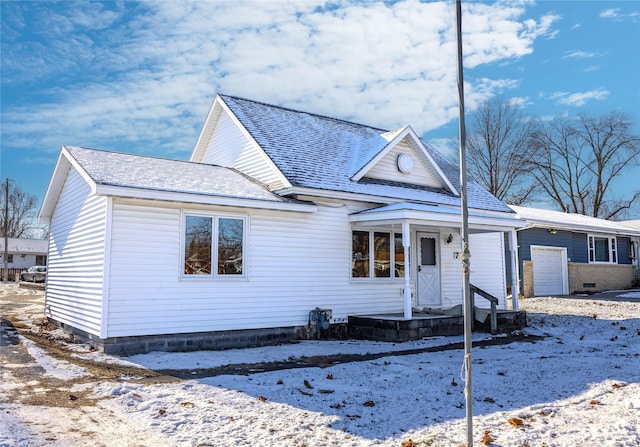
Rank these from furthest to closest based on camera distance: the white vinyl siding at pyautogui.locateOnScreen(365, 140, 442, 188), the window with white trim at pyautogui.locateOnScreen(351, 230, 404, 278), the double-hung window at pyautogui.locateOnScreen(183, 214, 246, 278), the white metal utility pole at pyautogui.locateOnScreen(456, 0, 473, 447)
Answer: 1. the white vinyl siding at pyautogui.locateOnScreen(365, 140, 442, 188)
2. the window with white trim at pyautogui.locateOnScreen(351, 230, 404, 278)
3. the double-hung window at pyautogui.locateOnScreen(183, 214, 246, 278)
4. the white metal utility pole at pyautogui.locateOnScreen(456, 0, 473, 447)

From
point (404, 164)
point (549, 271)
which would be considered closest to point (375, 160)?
point (404, 164)

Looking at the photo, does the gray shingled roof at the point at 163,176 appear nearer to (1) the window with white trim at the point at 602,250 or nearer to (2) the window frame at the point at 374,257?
(2) the window frame at the point at 374,257

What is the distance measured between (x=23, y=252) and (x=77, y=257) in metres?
56.0

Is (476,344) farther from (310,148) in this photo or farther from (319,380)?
(310,148)

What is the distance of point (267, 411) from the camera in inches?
239

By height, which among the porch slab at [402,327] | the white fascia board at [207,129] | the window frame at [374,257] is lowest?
the porch slab at [402,327]

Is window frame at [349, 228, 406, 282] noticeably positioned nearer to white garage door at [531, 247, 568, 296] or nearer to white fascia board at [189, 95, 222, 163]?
white fascia board at [189, 95, 222, 163]

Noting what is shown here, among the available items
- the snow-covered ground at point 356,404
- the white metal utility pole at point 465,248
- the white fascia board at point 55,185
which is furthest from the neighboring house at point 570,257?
the white metal utility pole at point 465,248

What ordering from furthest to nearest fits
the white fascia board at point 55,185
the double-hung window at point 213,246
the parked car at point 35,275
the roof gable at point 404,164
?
1. the parked car at point 35,275
2. the roof gable at point 404,164
3. the white fascia board at point 55,185
4. the double-hung window at point 213,246

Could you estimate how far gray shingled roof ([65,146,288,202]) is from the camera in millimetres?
10398

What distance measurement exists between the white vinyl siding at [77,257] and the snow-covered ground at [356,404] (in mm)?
1279

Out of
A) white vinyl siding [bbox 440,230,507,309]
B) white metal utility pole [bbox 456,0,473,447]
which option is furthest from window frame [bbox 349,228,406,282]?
white metal utility pole [bbox 456,0,473,447]

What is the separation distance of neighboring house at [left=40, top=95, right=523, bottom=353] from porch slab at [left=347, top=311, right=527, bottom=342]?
48 cm

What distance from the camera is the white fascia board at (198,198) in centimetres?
973
